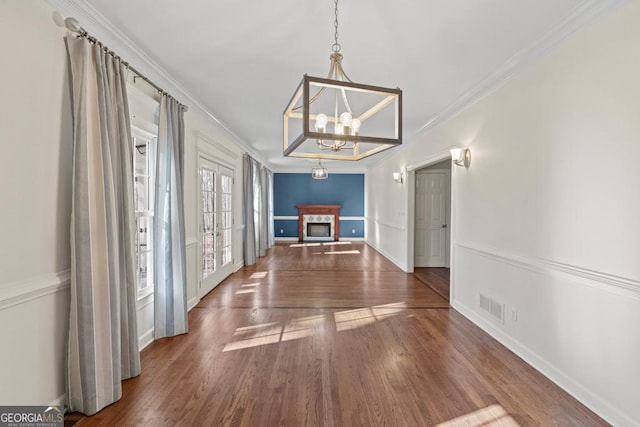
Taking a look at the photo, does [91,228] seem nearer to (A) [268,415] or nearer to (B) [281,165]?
(A) [268,415]

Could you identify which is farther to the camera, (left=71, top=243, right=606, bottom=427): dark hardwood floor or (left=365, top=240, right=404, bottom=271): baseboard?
(left=365, top=240, right=404, bottom=271): baseboard

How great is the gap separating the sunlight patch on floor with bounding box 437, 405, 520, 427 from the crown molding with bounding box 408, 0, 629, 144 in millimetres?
2767

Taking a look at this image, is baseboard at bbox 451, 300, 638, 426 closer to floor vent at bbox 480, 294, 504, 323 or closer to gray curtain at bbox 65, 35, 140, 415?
floor vent at bbox 480, 294, 504, 323

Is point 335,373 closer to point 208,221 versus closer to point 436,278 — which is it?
point 208,221

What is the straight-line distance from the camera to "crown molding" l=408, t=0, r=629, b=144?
2043 mm

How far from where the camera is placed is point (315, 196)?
11414mm

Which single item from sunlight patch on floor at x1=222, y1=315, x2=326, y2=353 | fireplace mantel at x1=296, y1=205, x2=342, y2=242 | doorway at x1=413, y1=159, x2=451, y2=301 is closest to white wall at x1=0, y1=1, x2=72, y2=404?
sunlight patch on floor at x1=222, y1=315, x2=326, y2=353

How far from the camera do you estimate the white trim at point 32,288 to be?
1.62m

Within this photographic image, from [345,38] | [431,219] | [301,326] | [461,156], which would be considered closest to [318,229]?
[431,219]

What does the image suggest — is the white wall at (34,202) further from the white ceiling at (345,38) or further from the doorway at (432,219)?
the doorway at (432,219)

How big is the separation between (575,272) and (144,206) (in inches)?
152

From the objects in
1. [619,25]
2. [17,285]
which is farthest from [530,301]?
[17,285]

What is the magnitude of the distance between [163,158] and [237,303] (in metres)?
2.24

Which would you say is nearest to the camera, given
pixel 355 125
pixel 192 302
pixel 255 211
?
pixel 355 125
